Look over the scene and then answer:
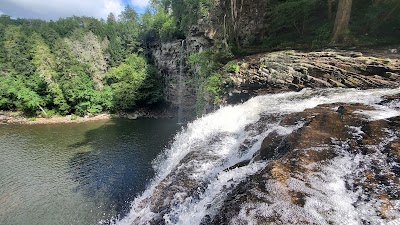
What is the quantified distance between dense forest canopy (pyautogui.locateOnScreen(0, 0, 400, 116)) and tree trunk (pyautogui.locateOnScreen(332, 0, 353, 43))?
0.91ft

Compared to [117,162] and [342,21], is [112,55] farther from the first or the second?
[342,21]

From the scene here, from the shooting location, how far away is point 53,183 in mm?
14859

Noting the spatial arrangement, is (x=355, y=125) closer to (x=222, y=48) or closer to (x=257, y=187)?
(x=257, y=187)

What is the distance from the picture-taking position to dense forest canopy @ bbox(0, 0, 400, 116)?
1702 centimetres

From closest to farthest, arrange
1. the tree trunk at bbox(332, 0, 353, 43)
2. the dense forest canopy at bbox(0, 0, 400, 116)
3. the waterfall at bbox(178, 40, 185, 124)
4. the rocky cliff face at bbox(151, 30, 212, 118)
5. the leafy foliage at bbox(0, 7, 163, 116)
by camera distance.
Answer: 1. the tree trunk at bbox(332, 0, 353, 43)
2. the dense forest canopy at bbox(0, 0, 400, 116)
3. the rocky cliff face at bbox(151, 30, 212, 118)
4. the waterfall at bbox(178, 40, 185, 124)
5. the leafy foliage at bbox(0, 7, 163, 116)

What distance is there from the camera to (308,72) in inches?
471

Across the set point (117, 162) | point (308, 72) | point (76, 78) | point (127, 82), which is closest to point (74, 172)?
point (117, 162)

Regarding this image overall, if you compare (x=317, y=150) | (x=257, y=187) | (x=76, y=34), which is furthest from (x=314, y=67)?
(x=76, y=34)

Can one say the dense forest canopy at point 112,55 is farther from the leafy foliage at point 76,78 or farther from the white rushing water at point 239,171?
the white rushing water at point 239,171

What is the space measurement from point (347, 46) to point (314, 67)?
277cm

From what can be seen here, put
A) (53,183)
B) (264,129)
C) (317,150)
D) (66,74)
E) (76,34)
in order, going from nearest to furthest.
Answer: (317,150), (264,129), (53,183), (66,74), (76,34)

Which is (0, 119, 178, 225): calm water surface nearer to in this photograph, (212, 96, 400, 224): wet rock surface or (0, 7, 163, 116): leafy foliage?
(0, 7, 163, 116): leafy foliage

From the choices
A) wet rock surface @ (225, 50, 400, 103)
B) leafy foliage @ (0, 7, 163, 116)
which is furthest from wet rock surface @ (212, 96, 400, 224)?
leafy foliage @ (0, 7, 163, 116)

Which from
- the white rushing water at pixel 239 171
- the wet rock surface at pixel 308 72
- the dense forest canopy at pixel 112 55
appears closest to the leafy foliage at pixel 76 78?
the dense forest canopy at pixel 112 55
